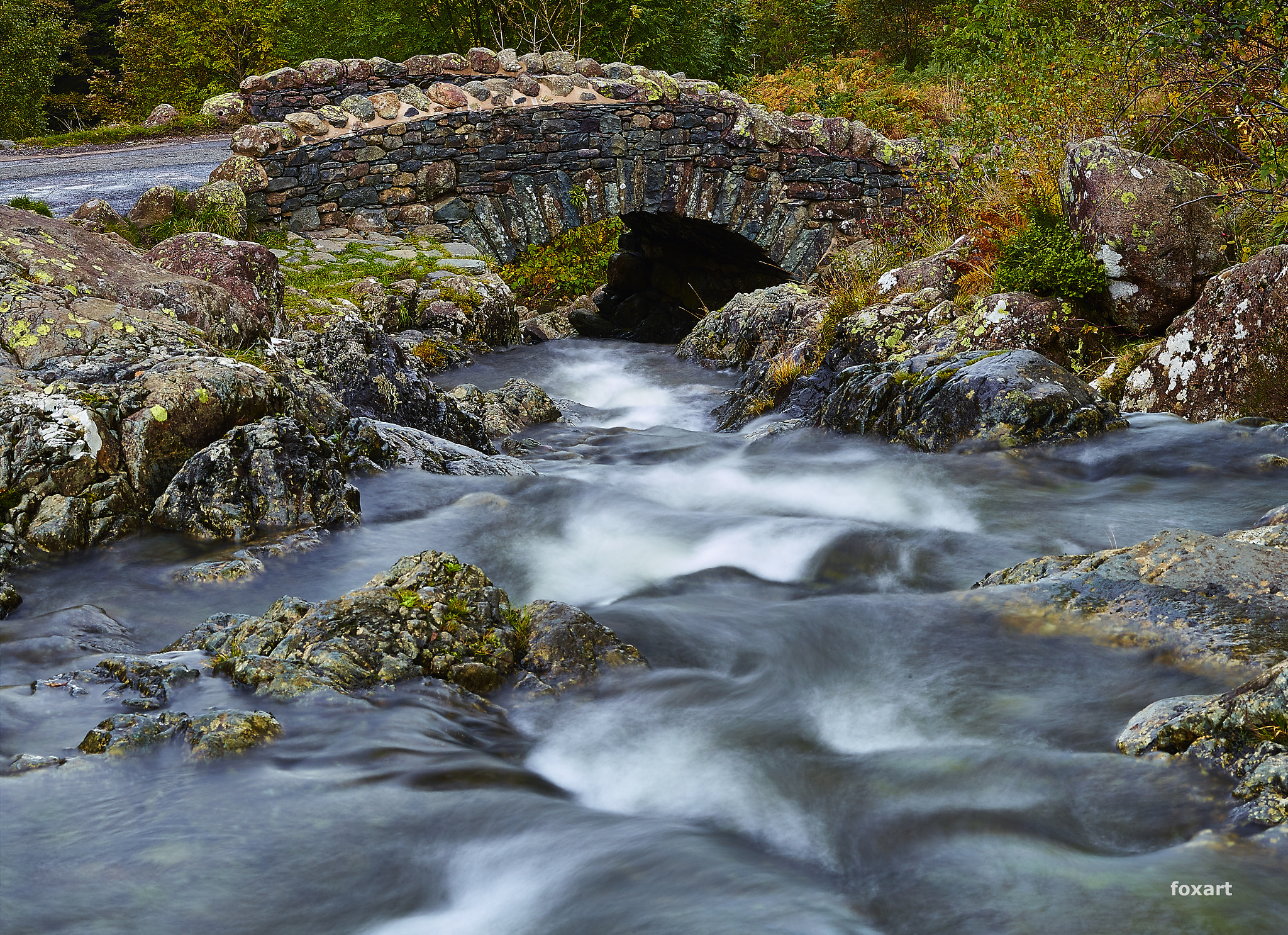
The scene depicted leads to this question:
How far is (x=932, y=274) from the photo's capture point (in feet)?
30.1

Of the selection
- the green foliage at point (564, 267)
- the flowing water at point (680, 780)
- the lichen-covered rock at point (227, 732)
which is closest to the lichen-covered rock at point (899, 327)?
the flowing water at point (680, 780)

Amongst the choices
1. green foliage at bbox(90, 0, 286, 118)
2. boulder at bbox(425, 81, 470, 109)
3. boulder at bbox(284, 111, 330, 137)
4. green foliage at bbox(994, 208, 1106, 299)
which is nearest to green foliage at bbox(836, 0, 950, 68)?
green foliage at bbox(90, 0, 286, 118)

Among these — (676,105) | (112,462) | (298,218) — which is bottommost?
(112,462)

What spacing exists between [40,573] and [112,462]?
66 cm

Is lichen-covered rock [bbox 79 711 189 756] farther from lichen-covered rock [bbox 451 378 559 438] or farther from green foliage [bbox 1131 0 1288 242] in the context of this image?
green foliage [bbox 1131 0 1288 242]

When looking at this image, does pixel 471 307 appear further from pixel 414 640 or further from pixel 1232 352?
pixel 414 640

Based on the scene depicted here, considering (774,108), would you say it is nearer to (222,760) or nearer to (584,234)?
(584,234)

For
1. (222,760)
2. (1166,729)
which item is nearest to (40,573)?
(222,760)

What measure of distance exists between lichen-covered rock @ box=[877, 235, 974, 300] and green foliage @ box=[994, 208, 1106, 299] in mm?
635

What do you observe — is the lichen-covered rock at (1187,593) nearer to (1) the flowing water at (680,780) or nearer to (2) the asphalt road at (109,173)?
(1) the flowing water at (680,780)

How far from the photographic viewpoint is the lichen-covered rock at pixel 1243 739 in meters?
2.29

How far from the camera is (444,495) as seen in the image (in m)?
5.73

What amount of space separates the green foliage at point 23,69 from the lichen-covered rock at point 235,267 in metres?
20.2

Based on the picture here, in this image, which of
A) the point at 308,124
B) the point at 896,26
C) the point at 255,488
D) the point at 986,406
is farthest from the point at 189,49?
the point at 986,406
